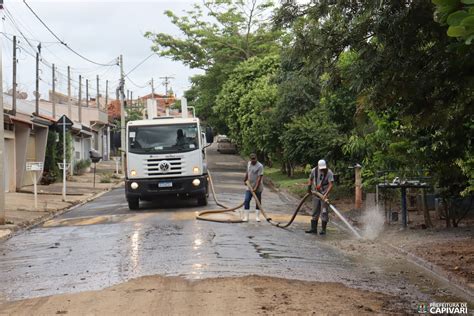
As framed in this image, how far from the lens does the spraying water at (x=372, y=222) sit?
44.0ft

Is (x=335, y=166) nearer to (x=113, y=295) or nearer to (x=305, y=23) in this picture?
(x=305, y=23)

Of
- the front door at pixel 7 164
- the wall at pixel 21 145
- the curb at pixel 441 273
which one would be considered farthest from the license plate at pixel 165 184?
the wall at pixel 21 145

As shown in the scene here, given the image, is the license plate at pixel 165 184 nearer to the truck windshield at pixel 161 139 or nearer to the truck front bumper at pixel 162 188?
the truck front bumper at pixel 162 188

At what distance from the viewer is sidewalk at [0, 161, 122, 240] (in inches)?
639

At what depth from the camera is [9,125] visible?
2712 cm

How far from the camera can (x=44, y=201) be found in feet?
72.6

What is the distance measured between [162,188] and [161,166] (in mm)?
687

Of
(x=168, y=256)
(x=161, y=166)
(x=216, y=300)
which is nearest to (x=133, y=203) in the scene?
(x=161, y=166)

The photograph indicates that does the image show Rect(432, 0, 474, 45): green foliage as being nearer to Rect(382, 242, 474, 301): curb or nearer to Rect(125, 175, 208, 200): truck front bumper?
Rect(382, 242, 474, 301): curb

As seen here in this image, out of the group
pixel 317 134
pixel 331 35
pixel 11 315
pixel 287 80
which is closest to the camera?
pixel 11 315

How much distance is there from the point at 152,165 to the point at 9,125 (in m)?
11.7

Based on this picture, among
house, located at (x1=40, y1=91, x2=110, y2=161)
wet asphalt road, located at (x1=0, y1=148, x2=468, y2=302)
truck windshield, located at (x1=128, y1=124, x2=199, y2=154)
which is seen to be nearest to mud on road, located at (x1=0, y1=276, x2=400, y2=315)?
wet asphalt road, located at (x1=0, y1=148, x2=468, y2=302)

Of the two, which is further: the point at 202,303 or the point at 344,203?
the point at 344,203

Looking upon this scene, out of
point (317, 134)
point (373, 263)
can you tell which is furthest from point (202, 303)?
point (317, 134)
